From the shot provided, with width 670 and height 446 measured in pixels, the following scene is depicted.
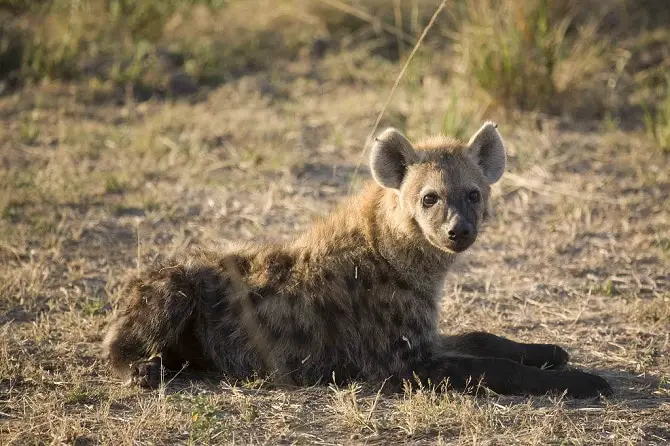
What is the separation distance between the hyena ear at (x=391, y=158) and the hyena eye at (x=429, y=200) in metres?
0.19

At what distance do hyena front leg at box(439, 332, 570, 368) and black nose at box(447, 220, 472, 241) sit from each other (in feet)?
1.85

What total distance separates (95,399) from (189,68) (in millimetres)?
5562

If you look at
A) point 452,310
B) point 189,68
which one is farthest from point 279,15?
point 452,310

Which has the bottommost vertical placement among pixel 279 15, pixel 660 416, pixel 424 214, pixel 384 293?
pixel 660 416

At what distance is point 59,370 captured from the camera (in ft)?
14.8

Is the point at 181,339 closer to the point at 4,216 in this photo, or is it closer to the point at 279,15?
the point at 4,216

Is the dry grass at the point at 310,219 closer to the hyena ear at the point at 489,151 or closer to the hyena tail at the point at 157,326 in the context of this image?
the hyena tail at the point at 157,326

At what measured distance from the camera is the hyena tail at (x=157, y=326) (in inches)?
172

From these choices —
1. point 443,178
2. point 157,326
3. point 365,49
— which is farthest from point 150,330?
point 365,49

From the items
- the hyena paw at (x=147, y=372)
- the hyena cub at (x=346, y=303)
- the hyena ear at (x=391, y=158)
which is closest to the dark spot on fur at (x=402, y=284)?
the hyena cub at (x=346, y=303)

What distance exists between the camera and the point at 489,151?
15.5ft

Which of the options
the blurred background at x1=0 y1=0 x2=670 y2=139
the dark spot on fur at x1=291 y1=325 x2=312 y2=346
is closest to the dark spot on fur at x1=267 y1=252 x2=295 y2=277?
the dark spot on fur at x1=291 y1=325 x2=312 y2=346

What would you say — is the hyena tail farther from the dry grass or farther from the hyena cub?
the dry grass

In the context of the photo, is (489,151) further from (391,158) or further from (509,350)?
(509,350)
